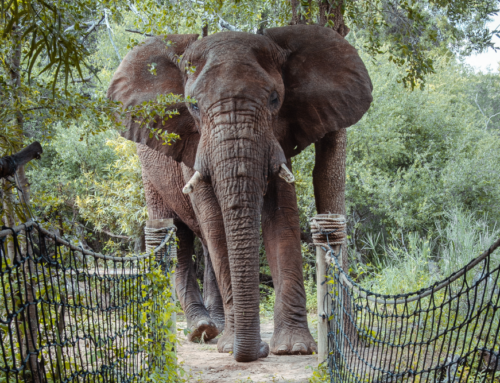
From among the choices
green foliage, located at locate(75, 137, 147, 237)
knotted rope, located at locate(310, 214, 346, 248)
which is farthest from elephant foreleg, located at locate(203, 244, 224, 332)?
knotted rope, located at locate(310, 214, 346, 248)

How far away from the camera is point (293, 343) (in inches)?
214

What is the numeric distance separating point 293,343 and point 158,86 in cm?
292

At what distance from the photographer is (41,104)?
12.0 feet

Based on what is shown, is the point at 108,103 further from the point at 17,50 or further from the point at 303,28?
the point at 303,28

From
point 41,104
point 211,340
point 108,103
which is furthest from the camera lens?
point 211,340

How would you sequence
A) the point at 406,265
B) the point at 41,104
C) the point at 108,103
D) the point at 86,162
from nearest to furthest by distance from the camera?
the point at 41,104 → the point at 108,103 → the point at 406,265 → the point at 86,162

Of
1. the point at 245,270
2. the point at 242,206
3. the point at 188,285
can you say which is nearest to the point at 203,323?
the point at 188,285

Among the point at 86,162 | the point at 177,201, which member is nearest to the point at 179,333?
the point at 177,201

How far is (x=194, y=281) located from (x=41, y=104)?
15.4 feet

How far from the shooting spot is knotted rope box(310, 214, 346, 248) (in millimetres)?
4570

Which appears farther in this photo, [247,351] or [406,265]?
[406,265]

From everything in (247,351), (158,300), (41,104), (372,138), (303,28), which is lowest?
(247,351)

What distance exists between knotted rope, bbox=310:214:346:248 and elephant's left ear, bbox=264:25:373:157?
1.43m

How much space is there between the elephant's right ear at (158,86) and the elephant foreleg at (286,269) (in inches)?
38.4
